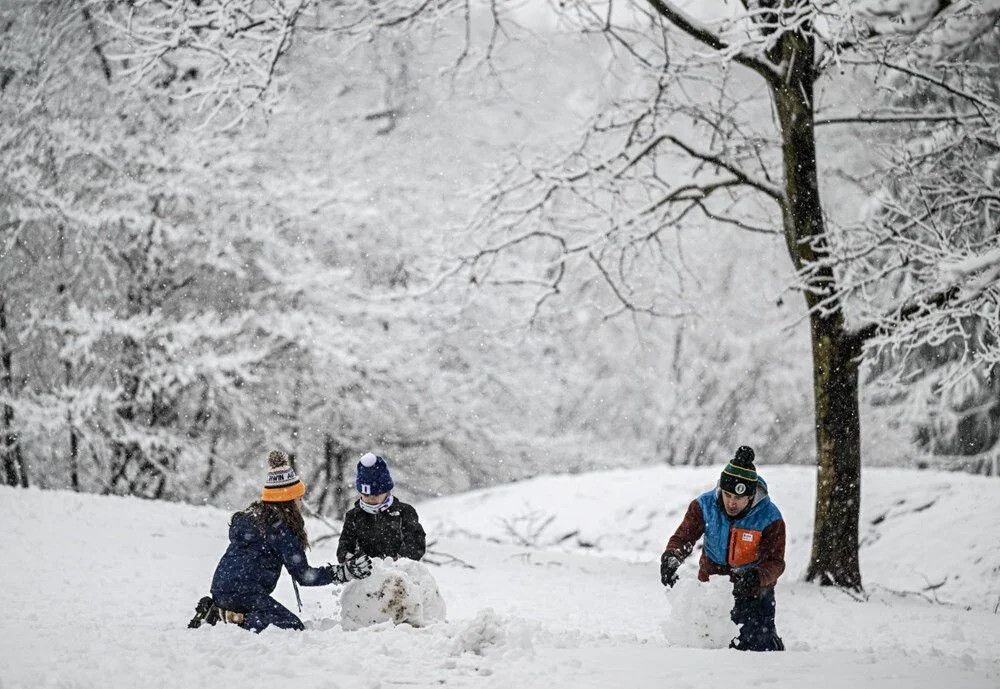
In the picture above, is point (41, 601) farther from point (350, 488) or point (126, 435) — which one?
point (350, 488)

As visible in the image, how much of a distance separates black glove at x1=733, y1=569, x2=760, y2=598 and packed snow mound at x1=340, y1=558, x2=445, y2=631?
67.8 inches

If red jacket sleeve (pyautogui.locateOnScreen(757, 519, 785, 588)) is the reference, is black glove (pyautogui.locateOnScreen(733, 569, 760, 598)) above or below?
below

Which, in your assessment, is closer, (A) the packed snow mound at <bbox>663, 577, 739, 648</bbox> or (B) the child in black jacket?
(A) the packed snow mound at <bbox>663, 577, 739, 648</bbox>

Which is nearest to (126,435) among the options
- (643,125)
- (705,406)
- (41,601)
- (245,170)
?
(245,170)

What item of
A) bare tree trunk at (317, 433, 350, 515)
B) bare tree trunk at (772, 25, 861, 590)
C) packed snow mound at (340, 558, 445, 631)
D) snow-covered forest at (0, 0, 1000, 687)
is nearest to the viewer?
packed snow mound at (340, 558, 445, 631)

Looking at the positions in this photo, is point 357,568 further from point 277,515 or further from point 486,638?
point 486,638

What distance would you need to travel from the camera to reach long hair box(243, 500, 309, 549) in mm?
5035

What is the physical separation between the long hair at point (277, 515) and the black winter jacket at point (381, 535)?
1.20ft

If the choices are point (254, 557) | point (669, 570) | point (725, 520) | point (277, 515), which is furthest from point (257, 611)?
point (725, 520)

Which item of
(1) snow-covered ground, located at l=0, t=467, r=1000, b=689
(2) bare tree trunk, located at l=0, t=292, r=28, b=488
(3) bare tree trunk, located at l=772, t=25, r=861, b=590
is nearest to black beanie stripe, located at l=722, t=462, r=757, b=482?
(1) snow-covered ground, located at l=0, t=467, r=1000, b=689

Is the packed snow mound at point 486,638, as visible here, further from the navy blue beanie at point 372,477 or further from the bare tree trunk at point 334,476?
the bare tree trunk at point 334,476

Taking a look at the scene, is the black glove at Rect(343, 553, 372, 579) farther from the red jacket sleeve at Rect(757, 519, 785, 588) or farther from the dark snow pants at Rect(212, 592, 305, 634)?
the red jacket sleeve at Rect(757, 519, 785, 588)

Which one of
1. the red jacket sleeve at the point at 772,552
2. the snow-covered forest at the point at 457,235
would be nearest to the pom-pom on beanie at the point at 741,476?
the red jacket sleeve at the point at 772,552

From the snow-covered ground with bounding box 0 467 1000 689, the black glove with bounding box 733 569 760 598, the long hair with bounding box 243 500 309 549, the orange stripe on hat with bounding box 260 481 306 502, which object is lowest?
the snow-covered ground with bounding box 0 467 1000 689
